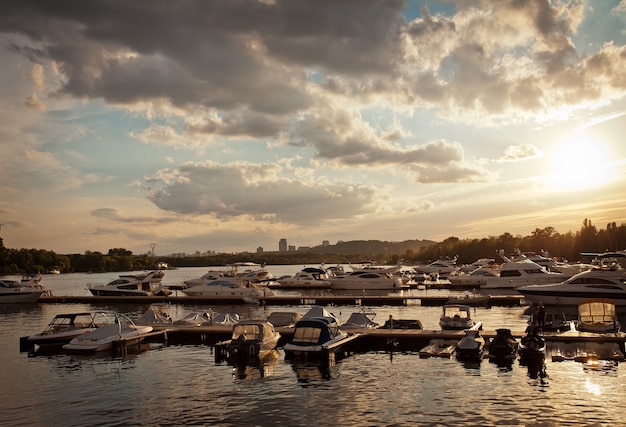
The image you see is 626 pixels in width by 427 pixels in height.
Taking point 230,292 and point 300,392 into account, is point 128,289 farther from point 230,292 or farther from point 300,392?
point 300,392

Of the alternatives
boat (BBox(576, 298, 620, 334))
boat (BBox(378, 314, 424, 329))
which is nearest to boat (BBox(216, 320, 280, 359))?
boat (BBox(378, 314, 424, 329))

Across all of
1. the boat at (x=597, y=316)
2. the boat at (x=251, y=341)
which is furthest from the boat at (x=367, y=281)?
the boat at (x=251, y=341)

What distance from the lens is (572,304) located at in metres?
58.1

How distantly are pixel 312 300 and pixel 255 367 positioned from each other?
1729 inches

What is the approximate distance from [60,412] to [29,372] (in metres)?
10.4

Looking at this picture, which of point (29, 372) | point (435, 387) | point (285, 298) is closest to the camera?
point (435, 387)

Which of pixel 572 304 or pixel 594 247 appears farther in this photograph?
pixel 594 247

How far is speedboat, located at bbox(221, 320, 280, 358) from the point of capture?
36.0 meters

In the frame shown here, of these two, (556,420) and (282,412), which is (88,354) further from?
(556,420)

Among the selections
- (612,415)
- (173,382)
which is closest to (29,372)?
(173,382)

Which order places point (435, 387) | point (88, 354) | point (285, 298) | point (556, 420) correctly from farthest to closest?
point (285, 298)
point (88, 354)
point (435, 387)
point (556, 420)

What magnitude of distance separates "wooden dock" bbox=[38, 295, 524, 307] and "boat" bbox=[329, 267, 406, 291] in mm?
13194

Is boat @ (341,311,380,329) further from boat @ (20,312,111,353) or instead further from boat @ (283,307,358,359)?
boat @ (20,312,111,353)

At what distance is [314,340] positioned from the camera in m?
36.4
